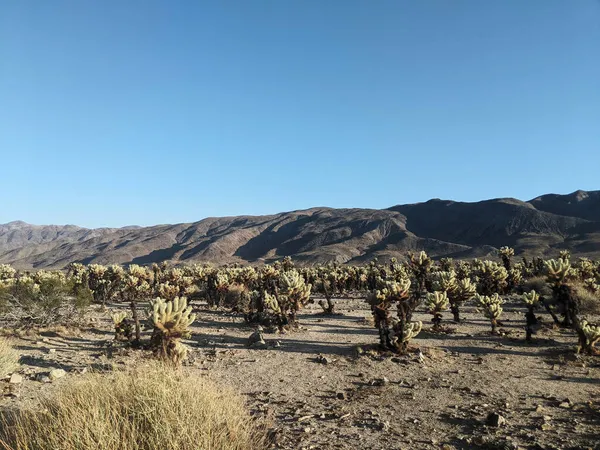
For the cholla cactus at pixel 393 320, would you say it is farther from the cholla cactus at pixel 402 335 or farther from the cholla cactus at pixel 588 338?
the cholla cactus at pixel 588 338

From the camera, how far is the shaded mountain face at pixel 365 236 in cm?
8725

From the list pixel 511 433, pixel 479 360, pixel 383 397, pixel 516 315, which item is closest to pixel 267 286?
pixel 516 315

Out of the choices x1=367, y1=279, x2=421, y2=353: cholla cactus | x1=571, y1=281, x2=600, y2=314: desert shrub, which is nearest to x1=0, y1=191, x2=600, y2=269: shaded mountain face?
x1=571, y1=281, x2=600, y2=314: desert shrub

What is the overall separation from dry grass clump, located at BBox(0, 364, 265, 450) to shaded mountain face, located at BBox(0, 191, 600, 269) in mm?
76127

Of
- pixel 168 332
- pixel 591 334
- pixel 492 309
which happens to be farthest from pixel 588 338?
pixel 168 332

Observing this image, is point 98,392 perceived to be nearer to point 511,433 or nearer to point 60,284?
point 511,433

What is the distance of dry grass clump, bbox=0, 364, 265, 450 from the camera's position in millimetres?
4031

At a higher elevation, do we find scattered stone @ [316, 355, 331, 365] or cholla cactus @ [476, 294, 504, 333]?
cholla cactus @ [476, 294, 504, 333]

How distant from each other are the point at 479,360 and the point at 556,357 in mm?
2158

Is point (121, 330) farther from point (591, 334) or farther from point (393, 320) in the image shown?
point (591, 334)

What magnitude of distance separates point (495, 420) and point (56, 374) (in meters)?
9.16

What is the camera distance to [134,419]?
14.2ft

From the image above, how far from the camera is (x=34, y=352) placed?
1162 cm

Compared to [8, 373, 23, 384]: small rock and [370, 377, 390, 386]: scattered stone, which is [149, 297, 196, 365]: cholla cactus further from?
[370, 377, 390, 386]: scattered stone
